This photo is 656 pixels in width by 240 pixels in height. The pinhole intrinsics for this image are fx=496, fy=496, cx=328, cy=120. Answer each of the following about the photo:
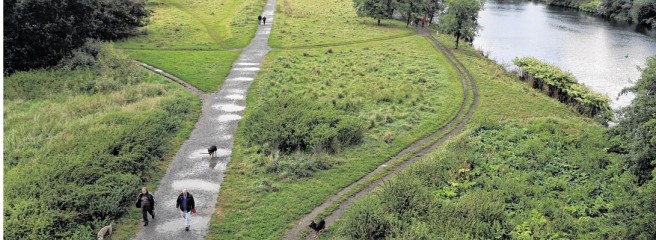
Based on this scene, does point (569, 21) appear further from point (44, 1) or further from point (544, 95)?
point (44, 1)

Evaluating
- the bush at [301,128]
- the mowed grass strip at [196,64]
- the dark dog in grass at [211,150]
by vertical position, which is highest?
the mowed grass strip at [196,64]

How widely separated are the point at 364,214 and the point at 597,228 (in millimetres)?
9993

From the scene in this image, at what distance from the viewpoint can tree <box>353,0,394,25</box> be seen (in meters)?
73.3

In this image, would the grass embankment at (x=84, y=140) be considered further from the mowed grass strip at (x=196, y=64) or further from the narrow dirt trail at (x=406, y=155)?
the narrow dirt trail at (x=406, y=155)

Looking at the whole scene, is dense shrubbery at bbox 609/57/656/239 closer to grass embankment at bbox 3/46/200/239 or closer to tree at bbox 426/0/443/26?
grass embankment at bbox 3/46/200/239

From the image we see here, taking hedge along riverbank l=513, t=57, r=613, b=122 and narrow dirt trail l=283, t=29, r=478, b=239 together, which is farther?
hedge along riverbank l=513, t=57, r=613, b=122

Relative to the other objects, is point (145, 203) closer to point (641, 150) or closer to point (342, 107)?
point (342, 107)

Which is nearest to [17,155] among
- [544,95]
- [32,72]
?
[32,72]

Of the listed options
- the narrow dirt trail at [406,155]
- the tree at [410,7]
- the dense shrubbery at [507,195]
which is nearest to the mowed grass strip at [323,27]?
the tree at [410,7]

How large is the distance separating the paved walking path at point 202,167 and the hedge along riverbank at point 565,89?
89.7 feet

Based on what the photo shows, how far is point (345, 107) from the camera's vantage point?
36.5 meters

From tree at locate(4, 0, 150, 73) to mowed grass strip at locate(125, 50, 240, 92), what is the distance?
239 inches

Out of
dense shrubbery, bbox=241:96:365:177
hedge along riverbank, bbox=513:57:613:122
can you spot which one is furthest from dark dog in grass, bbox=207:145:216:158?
hedge along riverbank, bbox=513:57:613:122

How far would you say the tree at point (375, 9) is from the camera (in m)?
73.3
